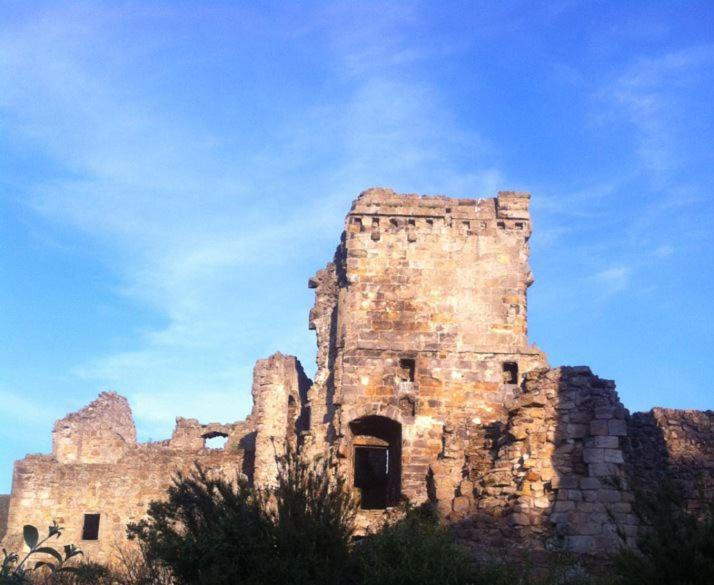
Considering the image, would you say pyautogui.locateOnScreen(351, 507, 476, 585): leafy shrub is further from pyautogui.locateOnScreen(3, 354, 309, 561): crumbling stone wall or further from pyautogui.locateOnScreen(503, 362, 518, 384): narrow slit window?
pyautogui.locateOnScreen(3, 354, 309, 561): crumbling stone wall

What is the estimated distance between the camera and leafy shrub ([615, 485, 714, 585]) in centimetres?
984

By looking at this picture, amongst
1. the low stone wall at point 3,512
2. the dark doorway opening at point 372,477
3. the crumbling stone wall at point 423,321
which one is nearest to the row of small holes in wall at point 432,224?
the crumbling stone wall at point 423,321

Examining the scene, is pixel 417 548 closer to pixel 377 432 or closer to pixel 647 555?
Answer: pixel 647 555

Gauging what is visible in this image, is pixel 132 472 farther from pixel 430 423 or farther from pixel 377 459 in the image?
pixel 430 423

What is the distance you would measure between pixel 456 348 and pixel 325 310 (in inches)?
135

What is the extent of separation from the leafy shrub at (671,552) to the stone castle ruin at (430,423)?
5.56 ft

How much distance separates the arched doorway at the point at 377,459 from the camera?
19797 millimetres

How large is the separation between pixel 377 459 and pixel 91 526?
7.41 metres

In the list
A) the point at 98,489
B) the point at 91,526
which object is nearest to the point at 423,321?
the point at 98,489

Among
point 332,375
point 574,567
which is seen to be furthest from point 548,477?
point 332,375

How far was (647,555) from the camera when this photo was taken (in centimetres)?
1033

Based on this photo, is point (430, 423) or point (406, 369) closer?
point (430, 423)

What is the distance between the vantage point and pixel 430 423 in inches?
769

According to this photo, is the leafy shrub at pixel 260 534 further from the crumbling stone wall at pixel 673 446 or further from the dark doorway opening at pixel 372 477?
the dark doorway opening at pixel 372 477
